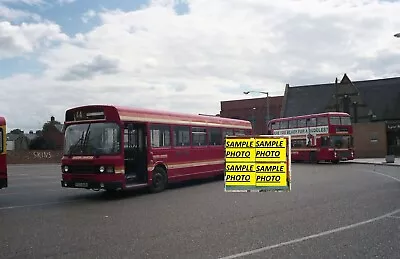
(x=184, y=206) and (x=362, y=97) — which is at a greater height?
(x=362, y=97)

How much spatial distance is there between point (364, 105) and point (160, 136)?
55.7m

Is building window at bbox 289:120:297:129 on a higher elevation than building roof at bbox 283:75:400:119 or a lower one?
lower

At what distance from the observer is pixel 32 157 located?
5850 centimetres

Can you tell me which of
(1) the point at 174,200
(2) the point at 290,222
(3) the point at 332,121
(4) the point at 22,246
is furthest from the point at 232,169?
(3) the point at 332,121

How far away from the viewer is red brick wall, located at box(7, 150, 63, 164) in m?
56.6

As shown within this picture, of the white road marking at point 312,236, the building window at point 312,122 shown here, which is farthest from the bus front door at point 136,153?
the building window at point 312,122

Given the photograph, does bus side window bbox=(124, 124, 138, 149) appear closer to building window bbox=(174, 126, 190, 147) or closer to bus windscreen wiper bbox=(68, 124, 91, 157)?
bus windscreen wiper bbox=(68, 124, 91, 157)

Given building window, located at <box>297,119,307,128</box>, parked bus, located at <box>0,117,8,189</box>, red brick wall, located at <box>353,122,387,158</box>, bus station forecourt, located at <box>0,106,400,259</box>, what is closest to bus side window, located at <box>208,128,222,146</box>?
bus station forecourt, located at <box>0,106,400,259</box>

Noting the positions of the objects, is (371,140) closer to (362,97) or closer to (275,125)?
(362,97)

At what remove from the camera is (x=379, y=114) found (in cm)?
6525

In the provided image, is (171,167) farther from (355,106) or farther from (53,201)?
(355,106)

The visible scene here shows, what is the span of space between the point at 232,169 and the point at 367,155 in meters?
49.0

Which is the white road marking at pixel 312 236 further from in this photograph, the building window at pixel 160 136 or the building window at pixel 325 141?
the building window at pixel 325 141

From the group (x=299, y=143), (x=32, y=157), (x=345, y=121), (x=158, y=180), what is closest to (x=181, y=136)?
(x=158, y=180)
